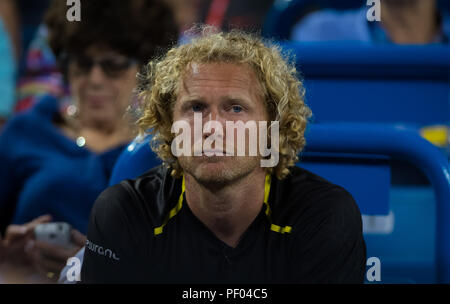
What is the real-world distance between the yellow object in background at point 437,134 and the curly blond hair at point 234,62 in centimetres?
45

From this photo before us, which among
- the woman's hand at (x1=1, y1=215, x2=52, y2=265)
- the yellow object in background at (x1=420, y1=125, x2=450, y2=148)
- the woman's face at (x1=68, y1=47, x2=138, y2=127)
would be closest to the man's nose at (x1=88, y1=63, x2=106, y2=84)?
the woman's face at (x1=68, y1=47, x2=138, y2=127)

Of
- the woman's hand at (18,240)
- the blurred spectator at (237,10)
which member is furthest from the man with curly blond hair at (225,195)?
the blurred spectator at (237,10)

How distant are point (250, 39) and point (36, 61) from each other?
1.18 m

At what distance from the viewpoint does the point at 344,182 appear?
2.61ft

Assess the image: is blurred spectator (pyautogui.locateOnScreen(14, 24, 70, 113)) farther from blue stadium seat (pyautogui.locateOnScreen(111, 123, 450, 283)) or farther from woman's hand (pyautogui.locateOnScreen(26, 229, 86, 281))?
blue stadium seat (pyautogui.locateOnScreen(111, 123, 450, 283))

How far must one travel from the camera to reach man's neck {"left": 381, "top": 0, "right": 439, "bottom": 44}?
1.35 meters

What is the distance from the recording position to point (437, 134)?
4.02 ft

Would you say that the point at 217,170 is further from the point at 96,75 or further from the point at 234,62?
the point at 96,75

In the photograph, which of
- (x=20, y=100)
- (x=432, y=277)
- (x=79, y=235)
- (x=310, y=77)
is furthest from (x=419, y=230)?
(x=20, y=100)

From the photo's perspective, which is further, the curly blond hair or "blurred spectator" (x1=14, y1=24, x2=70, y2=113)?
"blurred spectator" (x1=14, y1=24, x2=70, y2=113)

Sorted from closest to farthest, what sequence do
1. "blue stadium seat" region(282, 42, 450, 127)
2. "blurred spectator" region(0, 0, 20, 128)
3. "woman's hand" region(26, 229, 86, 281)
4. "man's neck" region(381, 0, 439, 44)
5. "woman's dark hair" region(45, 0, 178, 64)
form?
1. "woman's hand" region(26, 229, 86, 281)
2. "blue stadium seat" region(282, 42, 450, 127)
3. "woman's dark hair" region(45, 0, 178, 64)
4. "man's neck" region(381, 0, 439, 44)
5. "blurred spectator" region(0, 0, 20, 128)

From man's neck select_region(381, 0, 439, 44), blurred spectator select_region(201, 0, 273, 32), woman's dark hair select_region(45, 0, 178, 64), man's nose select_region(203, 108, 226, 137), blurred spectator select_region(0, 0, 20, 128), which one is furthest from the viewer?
blurred spectator select_region(201, 0, 273, 32)

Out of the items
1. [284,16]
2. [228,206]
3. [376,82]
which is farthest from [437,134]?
[228,206]

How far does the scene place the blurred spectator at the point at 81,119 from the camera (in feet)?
3.50
